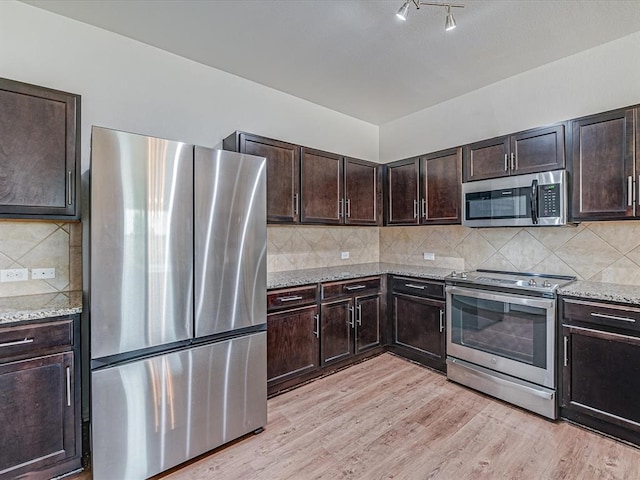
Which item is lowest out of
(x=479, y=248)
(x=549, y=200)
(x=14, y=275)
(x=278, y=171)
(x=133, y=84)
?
(x=14, y=275)

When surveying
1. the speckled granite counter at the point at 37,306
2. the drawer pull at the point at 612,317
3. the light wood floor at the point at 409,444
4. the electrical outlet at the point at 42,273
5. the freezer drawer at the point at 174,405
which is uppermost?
the electrical outlet at the point at 42,273

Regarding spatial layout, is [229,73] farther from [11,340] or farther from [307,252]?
[11,340]

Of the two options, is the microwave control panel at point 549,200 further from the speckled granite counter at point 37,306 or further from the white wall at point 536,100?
the speckled granite counter at point 37,306

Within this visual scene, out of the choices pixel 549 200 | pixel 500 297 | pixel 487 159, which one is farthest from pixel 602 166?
pixel 500 297

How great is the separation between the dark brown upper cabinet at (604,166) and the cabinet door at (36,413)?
3608 mm

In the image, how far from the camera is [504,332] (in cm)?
260

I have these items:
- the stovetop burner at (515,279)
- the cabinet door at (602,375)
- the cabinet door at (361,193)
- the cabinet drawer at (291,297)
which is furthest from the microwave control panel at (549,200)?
the cabinet drawer at (291,297)

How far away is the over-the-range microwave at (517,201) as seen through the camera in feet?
8.19

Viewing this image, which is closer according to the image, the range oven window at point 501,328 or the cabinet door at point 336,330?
the range oven window at point 501,328

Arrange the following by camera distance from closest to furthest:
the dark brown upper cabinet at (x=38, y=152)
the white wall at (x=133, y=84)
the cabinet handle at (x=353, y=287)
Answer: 1. the dark brown upper cabinet at (x=38, y=152)
2. the white wall at (x=133, y=84)
3. the cabinet handle at (x=353, y=287)

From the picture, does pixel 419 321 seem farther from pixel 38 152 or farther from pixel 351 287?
pixel 38 152

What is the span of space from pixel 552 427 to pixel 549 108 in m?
2.62

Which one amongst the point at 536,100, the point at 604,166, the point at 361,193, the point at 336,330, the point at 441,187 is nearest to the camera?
the point at 604,166

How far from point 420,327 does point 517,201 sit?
1.49m
